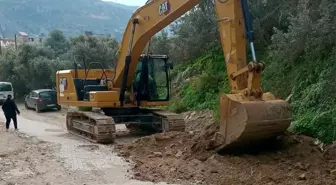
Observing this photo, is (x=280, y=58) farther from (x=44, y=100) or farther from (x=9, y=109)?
(x=44, y=100)

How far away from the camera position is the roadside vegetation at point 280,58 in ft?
34.2

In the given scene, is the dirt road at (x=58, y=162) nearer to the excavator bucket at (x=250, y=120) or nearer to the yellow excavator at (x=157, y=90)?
the yellow excavator at (x=157, y=90)

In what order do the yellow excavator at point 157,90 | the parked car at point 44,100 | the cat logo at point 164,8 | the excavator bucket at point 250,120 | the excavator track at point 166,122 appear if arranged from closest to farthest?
the excavator bucket at point 250,120 → the yellow excavator at point 157,90 → the cat logo at point 164,8 → the excavator track at point 166,122 → the parked car at point 44,100

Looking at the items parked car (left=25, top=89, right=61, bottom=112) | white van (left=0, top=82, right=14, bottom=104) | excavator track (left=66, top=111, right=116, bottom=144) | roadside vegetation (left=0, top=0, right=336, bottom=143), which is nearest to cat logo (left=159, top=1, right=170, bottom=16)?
roadside vegetation (left=0, top=0, right=336, bottom=143)

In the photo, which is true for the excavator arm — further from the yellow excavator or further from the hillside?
the hillside

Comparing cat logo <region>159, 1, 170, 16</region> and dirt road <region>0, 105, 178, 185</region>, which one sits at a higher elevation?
cat logo <region>159, 1, 170, 16</region>

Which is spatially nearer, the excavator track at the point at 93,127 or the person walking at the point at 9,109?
the excavator track at the point at 93,127

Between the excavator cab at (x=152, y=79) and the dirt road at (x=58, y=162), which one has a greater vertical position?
the excavator cab at (x=152, y=79)

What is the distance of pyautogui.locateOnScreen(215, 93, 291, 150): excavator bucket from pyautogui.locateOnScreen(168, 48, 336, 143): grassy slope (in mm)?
1495

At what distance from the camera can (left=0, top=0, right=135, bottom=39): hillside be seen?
145 m

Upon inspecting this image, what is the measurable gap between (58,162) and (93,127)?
11.0 feet

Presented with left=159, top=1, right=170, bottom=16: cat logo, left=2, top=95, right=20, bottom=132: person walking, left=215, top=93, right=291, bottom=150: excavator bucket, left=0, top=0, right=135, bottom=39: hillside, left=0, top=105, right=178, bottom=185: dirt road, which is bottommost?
left=0, top=105, right=178, bottom=185: dirt road

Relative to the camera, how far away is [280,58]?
583 inches

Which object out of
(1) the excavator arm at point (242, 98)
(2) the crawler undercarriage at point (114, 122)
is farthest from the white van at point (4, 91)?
(1) the excavator arm at point (242, 98)
